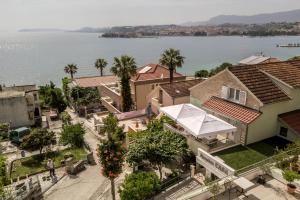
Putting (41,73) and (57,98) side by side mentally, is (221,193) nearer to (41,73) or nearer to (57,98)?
(57,98)

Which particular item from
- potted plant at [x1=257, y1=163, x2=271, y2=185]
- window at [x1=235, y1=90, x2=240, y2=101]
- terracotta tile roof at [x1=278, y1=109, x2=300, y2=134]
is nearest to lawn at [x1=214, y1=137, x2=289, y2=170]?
potted plant at [x1=257, y1=163, x2=271, y2=185]

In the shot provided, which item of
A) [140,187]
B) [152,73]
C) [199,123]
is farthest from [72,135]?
[152,73]

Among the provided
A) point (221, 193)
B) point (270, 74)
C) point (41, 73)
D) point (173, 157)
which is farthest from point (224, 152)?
point (41, 73)

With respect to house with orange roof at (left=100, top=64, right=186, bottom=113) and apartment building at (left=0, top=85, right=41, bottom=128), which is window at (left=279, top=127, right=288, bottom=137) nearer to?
house with orange roof at (left=100, top=64, right=186, bottom=113)

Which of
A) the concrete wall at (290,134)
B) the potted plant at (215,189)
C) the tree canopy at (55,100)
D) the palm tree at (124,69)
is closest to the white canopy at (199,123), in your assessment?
the concrete wall at (290,134)

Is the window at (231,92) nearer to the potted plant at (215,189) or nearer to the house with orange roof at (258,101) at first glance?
the house with orange roof at (258,101)

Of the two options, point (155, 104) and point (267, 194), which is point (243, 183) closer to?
point (267, 194)
